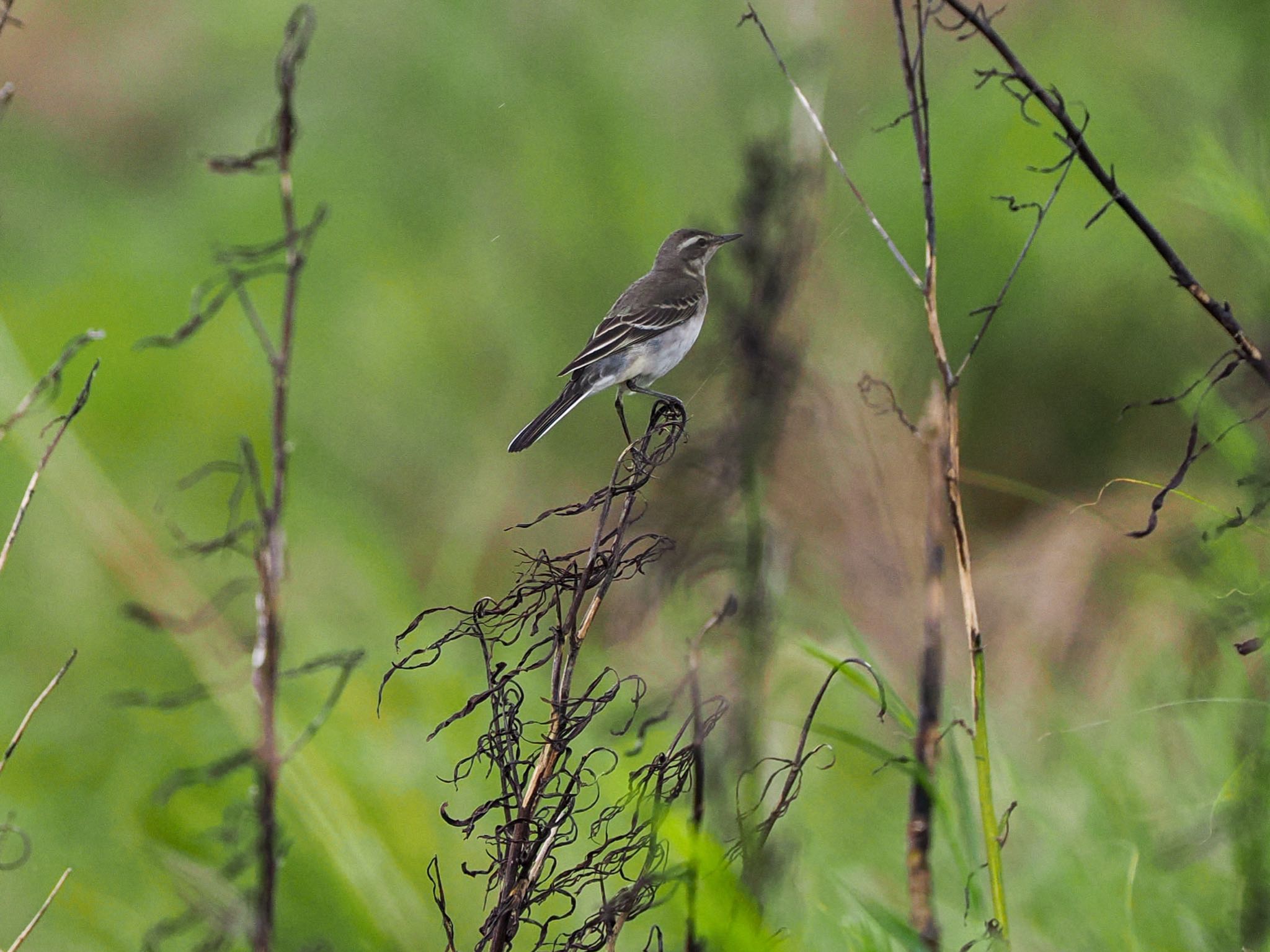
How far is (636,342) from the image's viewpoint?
221 centimetres

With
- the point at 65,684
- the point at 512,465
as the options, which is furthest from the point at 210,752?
the point at 512,465

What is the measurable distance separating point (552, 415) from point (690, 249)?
32.1 inches

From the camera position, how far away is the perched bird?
6.88 ft

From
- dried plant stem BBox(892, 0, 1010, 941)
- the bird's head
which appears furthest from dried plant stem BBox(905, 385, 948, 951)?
the bird's head

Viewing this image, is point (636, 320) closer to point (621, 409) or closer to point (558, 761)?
point (621, 409)

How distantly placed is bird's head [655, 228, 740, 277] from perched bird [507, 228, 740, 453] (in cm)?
12

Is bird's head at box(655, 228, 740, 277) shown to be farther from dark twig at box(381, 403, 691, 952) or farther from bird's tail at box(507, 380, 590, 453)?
dark twig at box(381, 403, 691, 952)

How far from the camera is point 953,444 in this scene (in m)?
0.86

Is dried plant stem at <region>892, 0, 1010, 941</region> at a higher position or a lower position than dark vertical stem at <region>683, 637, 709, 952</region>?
higher

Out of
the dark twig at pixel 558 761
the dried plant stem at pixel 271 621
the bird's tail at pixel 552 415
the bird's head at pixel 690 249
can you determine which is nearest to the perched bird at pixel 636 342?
the bird's tail at pixel 552 415

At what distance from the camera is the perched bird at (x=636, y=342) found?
2.10 metres

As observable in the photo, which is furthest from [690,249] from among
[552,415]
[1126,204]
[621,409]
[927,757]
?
[927,757]

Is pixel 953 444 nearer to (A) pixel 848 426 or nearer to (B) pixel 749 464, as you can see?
(B) pixel 749 464

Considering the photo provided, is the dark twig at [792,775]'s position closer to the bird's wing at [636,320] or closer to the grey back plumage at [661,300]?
the grey back plumage at [661,300]
